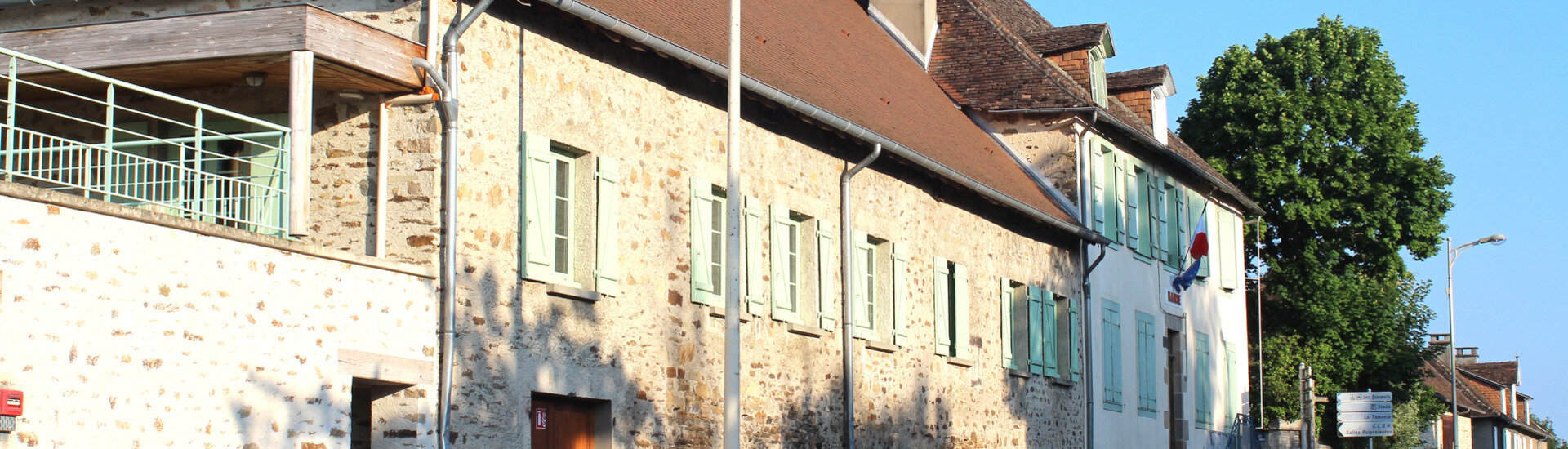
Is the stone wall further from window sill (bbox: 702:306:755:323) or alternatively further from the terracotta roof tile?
the terracotta roof tile

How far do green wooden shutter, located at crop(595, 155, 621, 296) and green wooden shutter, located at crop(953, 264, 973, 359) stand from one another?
6.78 meters

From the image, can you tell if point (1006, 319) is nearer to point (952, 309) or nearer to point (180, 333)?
point (952, 309)

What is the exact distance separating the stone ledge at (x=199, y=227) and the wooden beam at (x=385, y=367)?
20.0 inches

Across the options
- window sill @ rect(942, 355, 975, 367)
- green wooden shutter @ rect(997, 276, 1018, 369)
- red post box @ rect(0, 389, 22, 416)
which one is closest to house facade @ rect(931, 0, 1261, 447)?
green wooden shutter @ rect(997, 276, 1018, 369)

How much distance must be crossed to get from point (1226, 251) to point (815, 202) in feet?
49.5

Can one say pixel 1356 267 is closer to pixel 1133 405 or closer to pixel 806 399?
pixel 1133 405

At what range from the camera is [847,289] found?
626 inches

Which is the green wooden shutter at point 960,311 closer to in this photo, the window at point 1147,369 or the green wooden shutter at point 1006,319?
the green wooden shutter at point 1006,319

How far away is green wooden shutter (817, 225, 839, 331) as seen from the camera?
15.6m

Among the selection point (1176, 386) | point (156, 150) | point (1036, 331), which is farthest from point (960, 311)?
point (156, 150)

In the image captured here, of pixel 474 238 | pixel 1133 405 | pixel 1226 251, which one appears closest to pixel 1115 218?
pixel 1133 405

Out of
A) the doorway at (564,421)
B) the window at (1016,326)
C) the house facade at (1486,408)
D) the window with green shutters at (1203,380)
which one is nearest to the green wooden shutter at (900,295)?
the window at (1016,326)

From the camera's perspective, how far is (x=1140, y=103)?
26.8 m

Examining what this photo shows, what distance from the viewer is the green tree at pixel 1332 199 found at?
35219 millimetres
